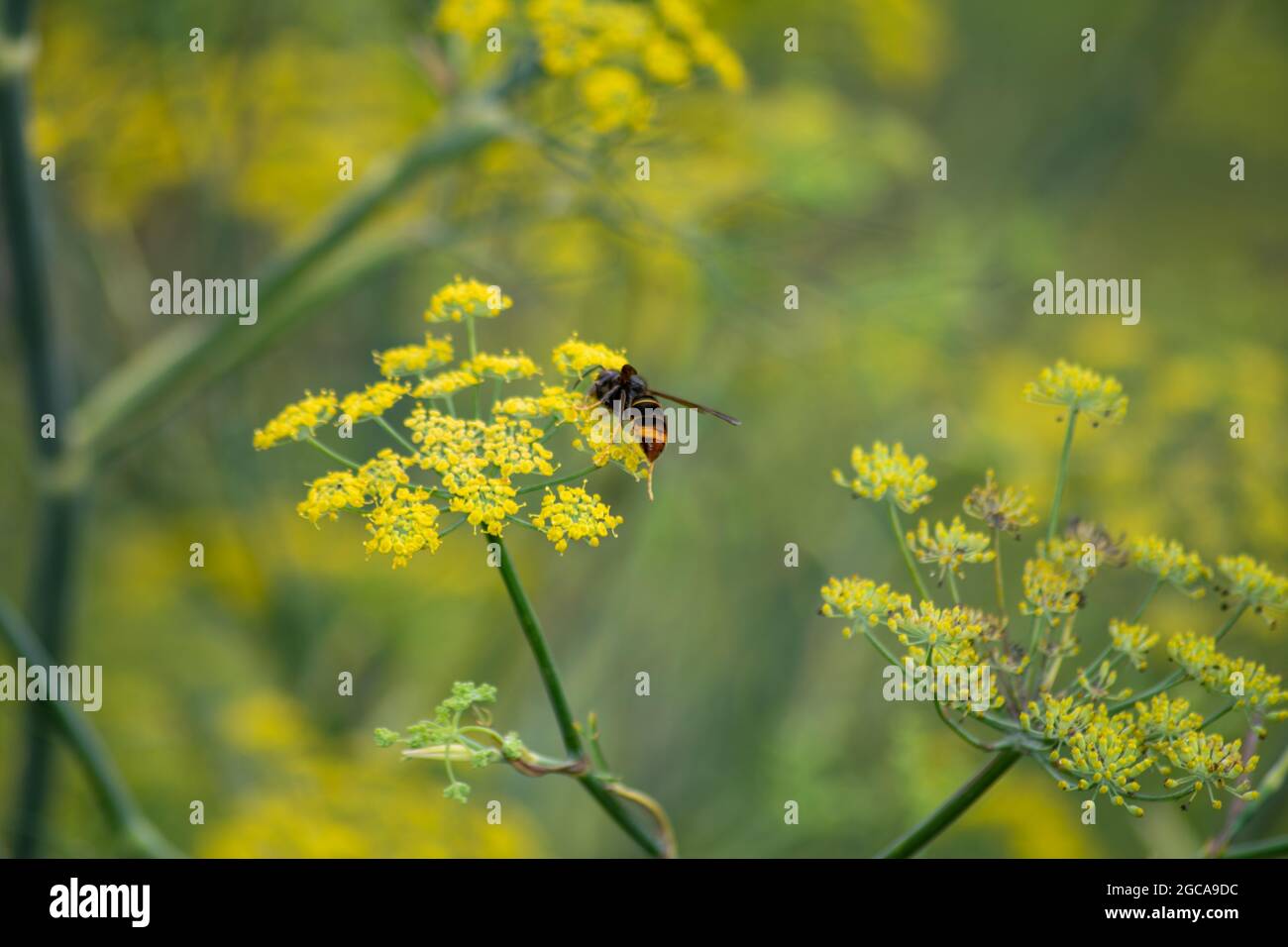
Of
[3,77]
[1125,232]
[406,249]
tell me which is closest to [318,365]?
[406,249]

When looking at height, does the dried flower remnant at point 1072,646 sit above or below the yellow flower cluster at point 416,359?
below

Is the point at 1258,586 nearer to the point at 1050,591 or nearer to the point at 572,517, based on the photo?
the point at 1050,591

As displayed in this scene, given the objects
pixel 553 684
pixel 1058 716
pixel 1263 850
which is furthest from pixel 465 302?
pixel 1263 850

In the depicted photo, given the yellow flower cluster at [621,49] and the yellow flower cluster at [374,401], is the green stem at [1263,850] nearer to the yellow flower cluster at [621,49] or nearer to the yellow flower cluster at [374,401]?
the yellow flower cluster at [374,401]

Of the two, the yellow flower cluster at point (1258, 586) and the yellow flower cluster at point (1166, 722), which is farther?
the yellow flower cluster at point (1258, 586)

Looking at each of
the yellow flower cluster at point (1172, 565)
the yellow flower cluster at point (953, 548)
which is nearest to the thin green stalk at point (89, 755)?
the yellow flower cluster at point (953, 548)

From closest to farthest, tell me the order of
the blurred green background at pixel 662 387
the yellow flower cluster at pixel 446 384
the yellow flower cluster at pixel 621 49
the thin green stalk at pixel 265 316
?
the yellow flower cluster at pixel 446 384, the yellow flower cluster at pixel 621 49, the thin green stalk at pixel 265 316, the blurred green background at pixel 662 387
